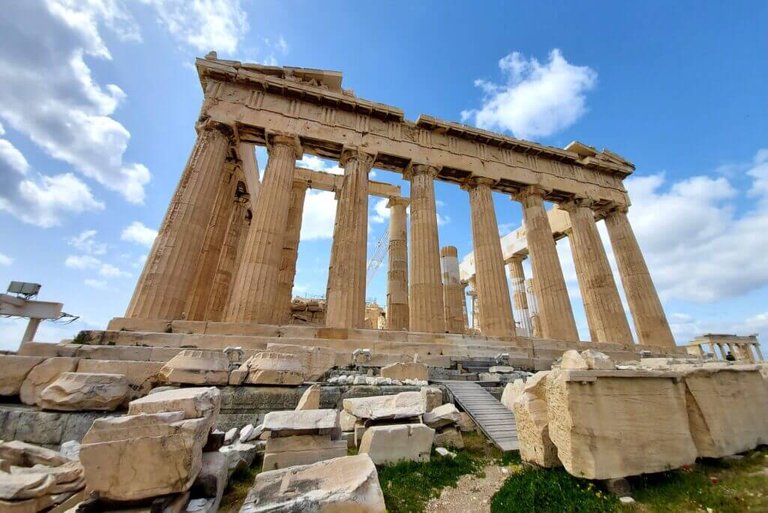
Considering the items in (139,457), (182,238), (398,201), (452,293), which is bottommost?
(139,457)

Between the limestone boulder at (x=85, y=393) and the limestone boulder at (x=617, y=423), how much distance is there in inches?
236

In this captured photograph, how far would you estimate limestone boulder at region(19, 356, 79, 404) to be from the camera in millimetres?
4855

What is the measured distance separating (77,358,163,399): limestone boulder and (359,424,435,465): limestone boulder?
150 inches

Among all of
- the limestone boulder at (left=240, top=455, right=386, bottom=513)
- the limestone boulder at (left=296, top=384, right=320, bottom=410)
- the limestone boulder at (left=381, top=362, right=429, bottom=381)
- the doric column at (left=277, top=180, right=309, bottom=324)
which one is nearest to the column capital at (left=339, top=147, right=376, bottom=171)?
the doric column at (left=277, top=180, right=309, bottom=324)

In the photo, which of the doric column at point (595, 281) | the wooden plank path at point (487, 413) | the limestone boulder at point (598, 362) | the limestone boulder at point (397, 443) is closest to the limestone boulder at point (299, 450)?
the limestone boulder at point (397, 443)

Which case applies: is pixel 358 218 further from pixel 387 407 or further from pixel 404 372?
pixel 387 407

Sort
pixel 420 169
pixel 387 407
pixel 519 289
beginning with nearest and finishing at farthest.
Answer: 1. pixel 387 407
2. pixel 420 169
3. pixel 519 289

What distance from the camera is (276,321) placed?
12.9m

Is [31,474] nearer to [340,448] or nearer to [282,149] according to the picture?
[340,448]

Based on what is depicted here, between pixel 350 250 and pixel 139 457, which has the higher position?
pixel 350 250

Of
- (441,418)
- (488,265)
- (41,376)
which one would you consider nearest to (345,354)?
(441,418)

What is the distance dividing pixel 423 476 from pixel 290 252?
43.5 feet

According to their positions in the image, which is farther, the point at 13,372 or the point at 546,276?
the point at 546,276

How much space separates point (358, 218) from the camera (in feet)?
41.7
